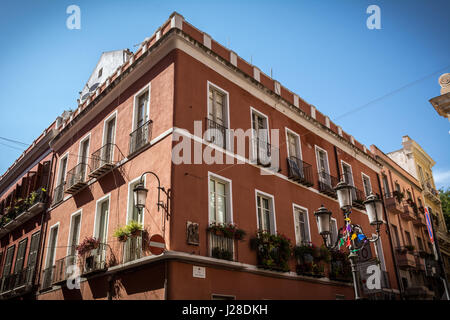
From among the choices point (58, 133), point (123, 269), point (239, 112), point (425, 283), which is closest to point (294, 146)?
point (239, 112)

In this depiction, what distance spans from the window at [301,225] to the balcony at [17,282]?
437 inches

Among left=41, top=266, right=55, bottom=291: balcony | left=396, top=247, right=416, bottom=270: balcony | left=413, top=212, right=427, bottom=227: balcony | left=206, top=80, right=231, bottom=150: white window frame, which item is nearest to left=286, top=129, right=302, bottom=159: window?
left=206, top=80, right=231, bottom=150: white window frame

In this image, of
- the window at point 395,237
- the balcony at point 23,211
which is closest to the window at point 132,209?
the balcony at point 23,211

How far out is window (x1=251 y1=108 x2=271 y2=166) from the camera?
586 inches

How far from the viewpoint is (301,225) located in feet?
52.4

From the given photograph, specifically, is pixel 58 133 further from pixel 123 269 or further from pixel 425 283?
pixel 425 283

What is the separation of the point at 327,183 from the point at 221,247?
7950 mm

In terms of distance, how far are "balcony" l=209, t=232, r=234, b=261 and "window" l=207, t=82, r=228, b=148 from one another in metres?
3.15

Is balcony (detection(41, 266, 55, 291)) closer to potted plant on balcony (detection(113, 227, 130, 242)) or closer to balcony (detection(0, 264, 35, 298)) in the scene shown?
balcony (detection(0, 264, 35, 298))

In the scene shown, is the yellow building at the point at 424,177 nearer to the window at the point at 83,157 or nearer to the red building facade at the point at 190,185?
the red building facade at the point at 190,185

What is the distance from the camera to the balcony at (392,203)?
2361cm

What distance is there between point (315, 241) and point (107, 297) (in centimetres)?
795

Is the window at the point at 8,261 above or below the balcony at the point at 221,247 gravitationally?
above

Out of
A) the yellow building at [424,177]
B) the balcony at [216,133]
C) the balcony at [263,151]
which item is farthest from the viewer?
the yellow building at [424,177]
